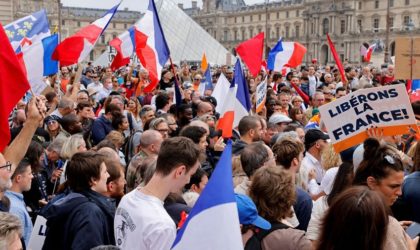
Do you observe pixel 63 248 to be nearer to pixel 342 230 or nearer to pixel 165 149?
pixel 165 149

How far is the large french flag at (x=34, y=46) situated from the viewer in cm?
875

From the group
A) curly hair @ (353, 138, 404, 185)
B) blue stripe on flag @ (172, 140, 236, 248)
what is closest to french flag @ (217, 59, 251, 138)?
curly hair @ (353, 138, 404, 185)

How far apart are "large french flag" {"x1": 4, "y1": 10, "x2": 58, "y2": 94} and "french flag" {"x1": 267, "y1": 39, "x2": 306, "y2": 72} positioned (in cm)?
617

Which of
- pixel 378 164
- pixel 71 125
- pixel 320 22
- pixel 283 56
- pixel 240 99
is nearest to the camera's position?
pixel 378 164

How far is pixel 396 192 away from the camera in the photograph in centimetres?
378

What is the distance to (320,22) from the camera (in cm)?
8588

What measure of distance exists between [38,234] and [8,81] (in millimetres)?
1167

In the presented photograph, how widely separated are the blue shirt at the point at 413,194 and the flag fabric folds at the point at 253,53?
8203mm

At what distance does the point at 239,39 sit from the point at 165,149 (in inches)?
4142

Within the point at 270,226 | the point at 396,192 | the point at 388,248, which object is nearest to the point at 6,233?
the point at 270,226

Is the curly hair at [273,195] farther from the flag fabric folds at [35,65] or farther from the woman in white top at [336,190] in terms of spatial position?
the flag fabric folds at [35,65]

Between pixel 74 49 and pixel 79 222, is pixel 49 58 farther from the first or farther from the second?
pixel 79 222

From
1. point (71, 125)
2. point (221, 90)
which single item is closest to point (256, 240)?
point (71, 125)

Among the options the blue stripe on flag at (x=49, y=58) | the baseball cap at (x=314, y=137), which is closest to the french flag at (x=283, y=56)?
the blue stripe on flag at (x=49, y=58)
